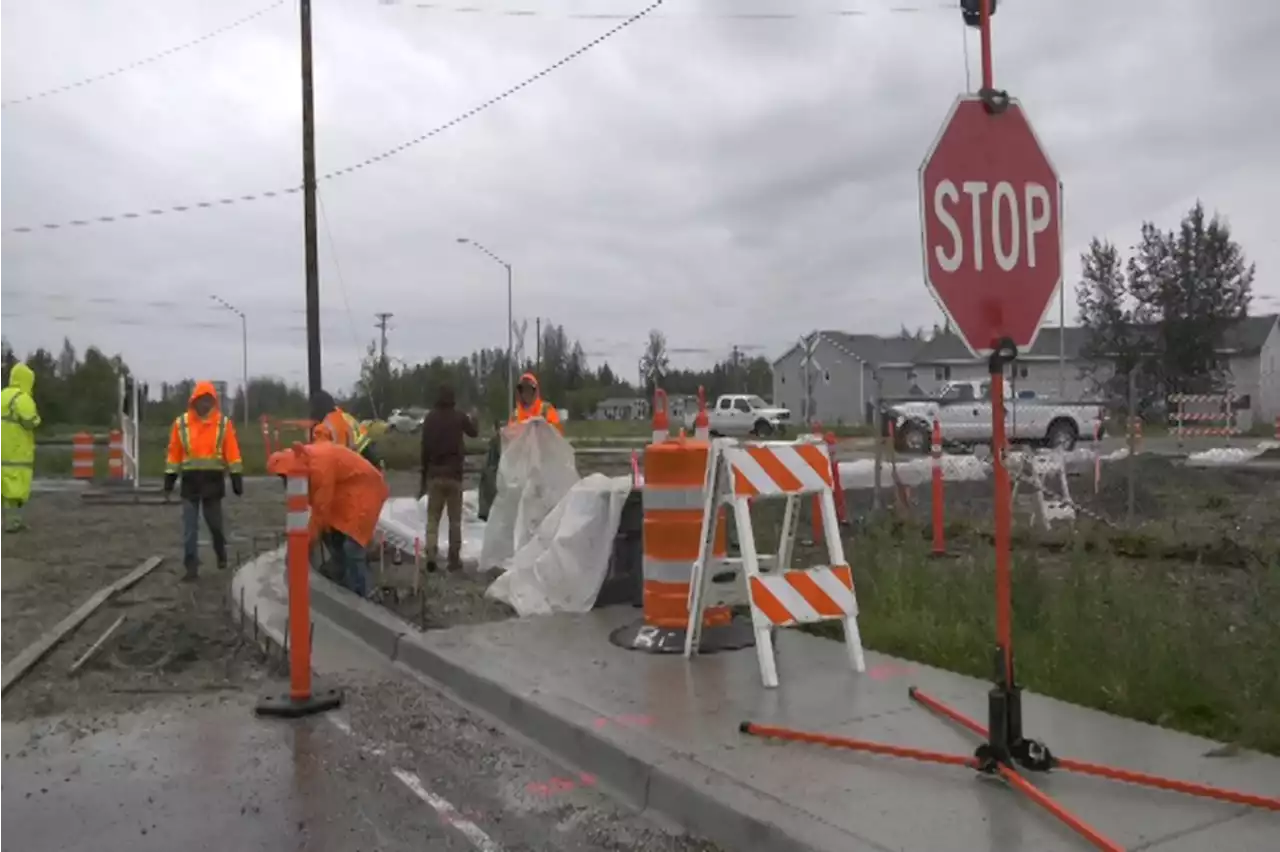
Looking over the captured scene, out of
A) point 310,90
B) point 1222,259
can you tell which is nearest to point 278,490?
point 310,90

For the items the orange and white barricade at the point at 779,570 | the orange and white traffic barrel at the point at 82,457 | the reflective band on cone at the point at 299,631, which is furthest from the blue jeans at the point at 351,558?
the orange and white traffic barrel at the point at 82,457

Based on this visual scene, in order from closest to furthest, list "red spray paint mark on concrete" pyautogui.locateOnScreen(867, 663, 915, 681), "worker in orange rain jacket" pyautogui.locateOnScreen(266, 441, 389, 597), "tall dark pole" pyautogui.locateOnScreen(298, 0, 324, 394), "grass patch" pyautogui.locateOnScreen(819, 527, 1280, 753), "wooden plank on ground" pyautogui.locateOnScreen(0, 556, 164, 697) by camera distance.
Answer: "grass patch" pyautogui.locateOnScreen(819, 527, 1280, 753)
"red spray paint mark on concrete" pyautogui.locateOnScreen(867, 663, 915, 681)
"wooden plank on ground" pyautogui.locateOnScreen(0, 556, 164, 697)
"worker in orange rain jacket" pyautogui.locateOnScreen(266, 441, 389, 597)
"tall dark pole" pyautogui.locateOnScreen(298, 0, 324, 394)

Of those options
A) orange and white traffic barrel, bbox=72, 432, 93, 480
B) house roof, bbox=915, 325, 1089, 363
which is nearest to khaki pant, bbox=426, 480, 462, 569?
orange and white traffic barrel, bbox=72, 432, 93, 480

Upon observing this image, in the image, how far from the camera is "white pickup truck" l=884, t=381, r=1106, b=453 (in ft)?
94.3

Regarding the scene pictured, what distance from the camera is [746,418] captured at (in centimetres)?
5091

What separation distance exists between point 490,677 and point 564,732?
1.06 m

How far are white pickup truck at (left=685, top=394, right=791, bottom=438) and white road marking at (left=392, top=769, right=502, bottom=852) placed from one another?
42700 mm

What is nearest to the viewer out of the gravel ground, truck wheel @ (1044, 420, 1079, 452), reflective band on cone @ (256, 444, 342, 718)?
reflective band on cone @ (256, 444, 342, 718)

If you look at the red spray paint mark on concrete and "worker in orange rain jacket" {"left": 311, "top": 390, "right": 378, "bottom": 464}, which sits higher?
"worker in orange rain jacket" {"left": 311, "top": 390, "right": 378, "bottom": 464}

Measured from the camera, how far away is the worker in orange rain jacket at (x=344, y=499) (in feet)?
29.7

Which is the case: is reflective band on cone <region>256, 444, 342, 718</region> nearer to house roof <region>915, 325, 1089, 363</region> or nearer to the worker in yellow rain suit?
the worker in yellow rain suit

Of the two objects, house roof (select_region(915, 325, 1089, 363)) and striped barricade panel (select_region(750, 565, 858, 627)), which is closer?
striped barricade panel (select_region(750, 565, 858, 627))

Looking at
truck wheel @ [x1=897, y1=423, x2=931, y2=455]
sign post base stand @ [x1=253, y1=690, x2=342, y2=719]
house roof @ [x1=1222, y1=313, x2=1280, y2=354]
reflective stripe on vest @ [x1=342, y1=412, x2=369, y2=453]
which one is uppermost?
house roof @ [x1=1222, y1=313, x2=1280, y2=354]

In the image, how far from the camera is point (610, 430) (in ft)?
199
